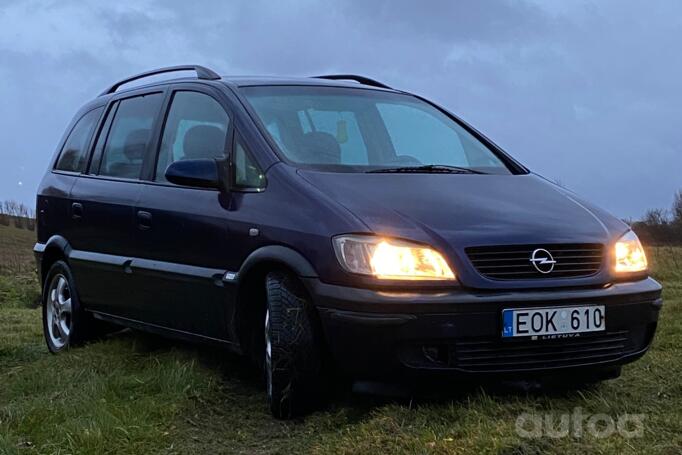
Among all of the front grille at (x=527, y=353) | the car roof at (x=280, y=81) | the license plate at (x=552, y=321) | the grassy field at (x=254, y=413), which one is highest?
the car roof at (x=280, y=81)

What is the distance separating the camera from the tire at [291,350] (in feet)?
→ 12.3

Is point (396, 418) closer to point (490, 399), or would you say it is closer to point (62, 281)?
point (490, 399)

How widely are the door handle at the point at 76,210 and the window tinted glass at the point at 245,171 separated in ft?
5.89

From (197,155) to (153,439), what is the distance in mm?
1736

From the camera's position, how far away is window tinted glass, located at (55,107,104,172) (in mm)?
6250

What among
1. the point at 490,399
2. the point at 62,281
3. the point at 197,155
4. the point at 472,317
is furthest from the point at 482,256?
the point at 62,281

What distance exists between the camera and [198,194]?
457cm

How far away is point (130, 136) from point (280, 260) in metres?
2.19

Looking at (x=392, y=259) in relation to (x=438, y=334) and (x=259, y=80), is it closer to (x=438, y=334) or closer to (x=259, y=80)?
(x=438, y=334)

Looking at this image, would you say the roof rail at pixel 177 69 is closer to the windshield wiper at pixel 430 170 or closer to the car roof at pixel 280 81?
the car roof at pixel 280 81

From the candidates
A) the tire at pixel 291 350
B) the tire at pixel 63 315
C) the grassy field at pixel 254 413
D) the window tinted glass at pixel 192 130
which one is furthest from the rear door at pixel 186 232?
the tire at pixel 63 315

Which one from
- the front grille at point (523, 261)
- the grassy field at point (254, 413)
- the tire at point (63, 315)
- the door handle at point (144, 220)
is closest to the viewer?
the grassy field at point (254, 413)

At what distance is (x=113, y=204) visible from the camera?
5359 millimetres

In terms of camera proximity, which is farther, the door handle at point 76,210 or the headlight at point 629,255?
the door handle at point 76,210
